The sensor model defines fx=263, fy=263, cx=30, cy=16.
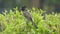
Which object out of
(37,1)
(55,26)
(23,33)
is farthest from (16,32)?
(37,1)

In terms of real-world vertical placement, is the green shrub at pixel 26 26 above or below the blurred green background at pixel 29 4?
below

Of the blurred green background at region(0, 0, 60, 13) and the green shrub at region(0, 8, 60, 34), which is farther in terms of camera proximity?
the blurred green background at region(0, 0, 60, 13)

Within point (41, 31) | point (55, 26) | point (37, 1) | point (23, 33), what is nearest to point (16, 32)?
point (23, 33)

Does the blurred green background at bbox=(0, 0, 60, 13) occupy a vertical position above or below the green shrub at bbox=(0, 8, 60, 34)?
above

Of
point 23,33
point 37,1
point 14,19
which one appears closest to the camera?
point 23,33

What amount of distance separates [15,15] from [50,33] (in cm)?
59

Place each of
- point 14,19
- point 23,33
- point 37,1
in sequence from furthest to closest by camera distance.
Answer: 1. point 37,1
2. point 14,19
3. point 23,33

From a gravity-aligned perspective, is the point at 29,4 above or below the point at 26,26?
above

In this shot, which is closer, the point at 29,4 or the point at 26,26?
the point at 26,26

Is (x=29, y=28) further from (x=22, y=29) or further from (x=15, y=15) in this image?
(x=15, y=15)

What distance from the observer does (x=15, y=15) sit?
3320 millimetres

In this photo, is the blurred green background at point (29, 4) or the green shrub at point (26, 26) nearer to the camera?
the green shrub at point (26, 26)

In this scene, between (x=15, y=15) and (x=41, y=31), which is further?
(x=15, y=15)

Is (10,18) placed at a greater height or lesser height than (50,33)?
greater
